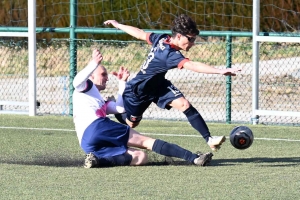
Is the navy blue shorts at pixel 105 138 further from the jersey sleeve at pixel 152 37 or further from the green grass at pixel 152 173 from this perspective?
the jersey sleeve at pixel 152 37

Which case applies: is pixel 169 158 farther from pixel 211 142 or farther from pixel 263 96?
pixel 263 96

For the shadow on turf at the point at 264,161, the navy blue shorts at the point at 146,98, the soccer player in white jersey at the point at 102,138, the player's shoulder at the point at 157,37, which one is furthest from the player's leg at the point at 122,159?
the player's shoulder at the point at 157,37

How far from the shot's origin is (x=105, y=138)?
7.87 meters

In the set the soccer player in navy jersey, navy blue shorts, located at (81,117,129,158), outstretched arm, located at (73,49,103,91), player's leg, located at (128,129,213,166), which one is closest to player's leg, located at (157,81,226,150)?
the soccer player in navy jersey

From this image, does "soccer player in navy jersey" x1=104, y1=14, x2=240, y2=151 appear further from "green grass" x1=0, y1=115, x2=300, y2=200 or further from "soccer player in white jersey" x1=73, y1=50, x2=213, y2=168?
"green grass" x1=0, y1=115, x2=300, y2=200

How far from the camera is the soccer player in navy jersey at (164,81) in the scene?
7.84 metres

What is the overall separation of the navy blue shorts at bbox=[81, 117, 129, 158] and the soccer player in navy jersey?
506 millimetres

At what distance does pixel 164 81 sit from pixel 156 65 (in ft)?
1.03

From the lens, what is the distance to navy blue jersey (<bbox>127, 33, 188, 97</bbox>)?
7.84 meters

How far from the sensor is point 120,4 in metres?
15.4

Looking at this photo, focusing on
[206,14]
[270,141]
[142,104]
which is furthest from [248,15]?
[142,104]

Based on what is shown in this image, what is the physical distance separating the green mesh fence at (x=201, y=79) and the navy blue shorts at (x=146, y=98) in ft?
14.6

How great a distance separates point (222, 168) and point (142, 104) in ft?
3.76

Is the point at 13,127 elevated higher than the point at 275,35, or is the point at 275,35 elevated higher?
the point at 275,35
